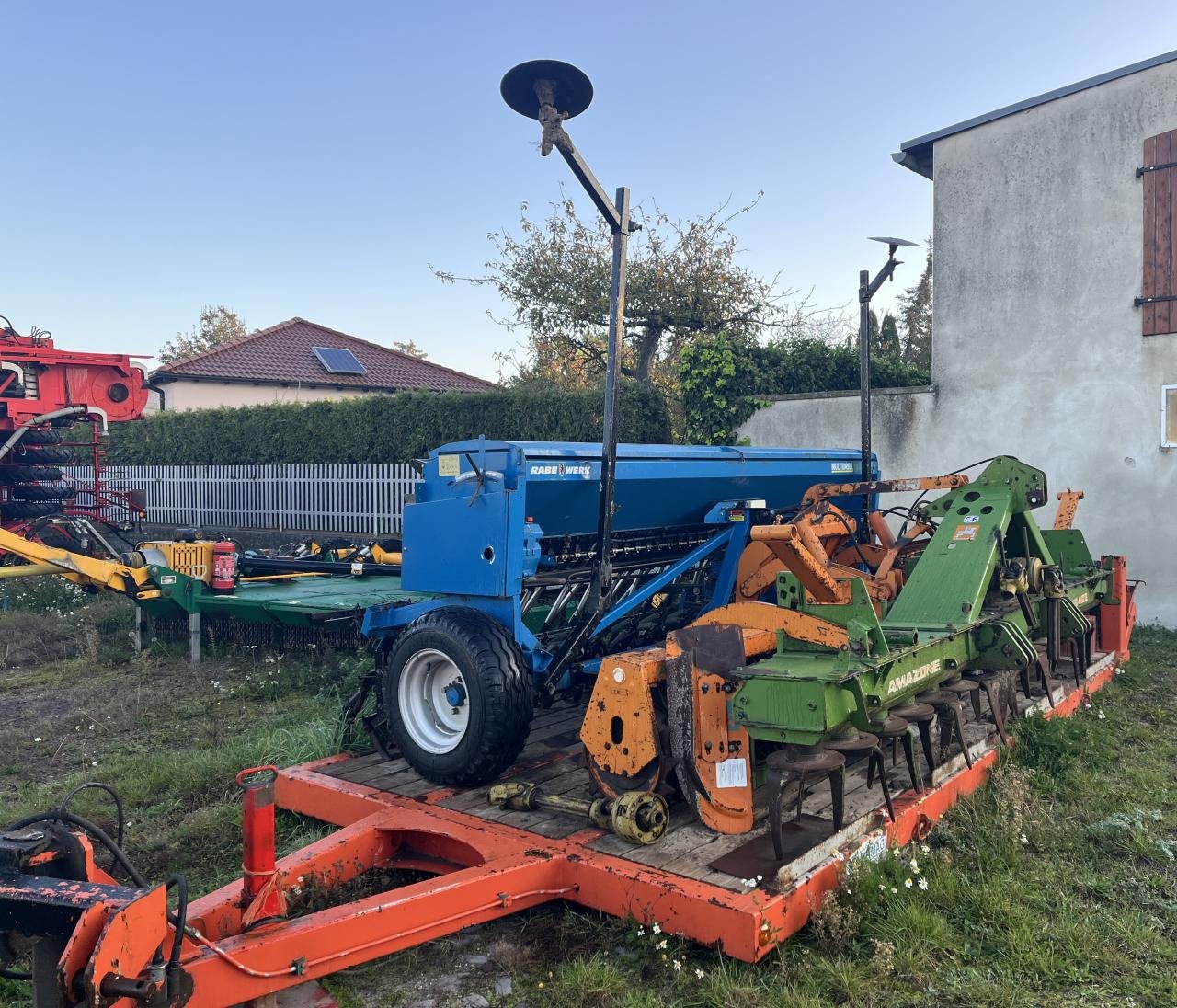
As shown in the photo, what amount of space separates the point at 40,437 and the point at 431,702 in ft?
26.5

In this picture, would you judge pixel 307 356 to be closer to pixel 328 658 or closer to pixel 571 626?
pixel 328 658

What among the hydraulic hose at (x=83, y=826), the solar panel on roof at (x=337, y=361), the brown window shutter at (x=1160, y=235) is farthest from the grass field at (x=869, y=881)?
the solar panel on roof at (x=337, y=361)

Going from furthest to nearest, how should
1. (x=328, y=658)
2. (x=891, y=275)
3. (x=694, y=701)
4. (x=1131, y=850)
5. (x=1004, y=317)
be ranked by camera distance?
(x=1004, y=317) → (x=328, y=658) → (x=891, y=275) → (x=1131, y=850) → (x=694, y=701)

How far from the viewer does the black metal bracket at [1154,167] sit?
28.4 feet

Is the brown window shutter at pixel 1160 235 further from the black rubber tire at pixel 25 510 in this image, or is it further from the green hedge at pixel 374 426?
the black rubber tire at pixel 25 510

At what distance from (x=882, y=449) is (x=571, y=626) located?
631 centimetres

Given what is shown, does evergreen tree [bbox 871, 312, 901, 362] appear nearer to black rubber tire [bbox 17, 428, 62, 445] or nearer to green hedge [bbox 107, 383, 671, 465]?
green hedge [bbox 107, 383, 671, 465]

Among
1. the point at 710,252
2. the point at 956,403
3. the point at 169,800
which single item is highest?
the point at 710,252

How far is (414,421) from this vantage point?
12.9 m

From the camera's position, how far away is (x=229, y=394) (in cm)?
2153

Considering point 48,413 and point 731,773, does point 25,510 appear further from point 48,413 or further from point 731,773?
point 731,773

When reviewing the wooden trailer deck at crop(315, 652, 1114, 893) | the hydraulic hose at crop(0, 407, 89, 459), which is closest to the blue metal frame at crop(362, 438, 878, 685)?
the wooden trailer deck at crop(315, 652, 1114, 893)

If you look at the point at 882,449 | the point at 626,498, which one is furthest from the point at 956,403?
the point at 626,498

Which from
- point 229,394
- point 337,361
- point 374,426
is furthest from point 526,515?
point 337,361
